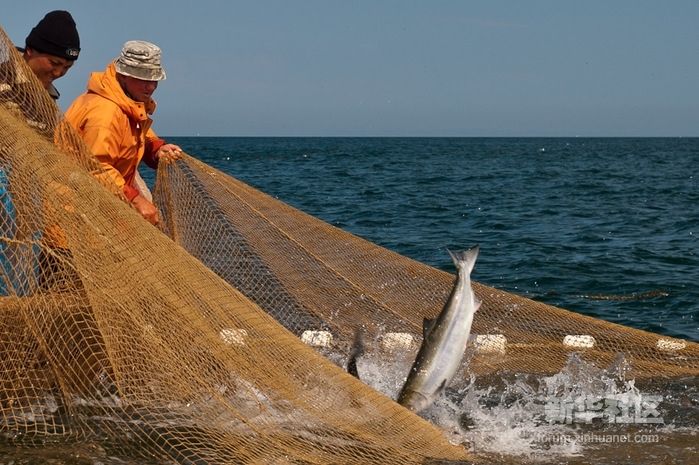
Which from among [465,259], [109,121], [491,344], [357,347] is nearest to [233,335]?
[109,121]

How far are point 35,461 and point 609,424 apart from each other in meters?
3.66

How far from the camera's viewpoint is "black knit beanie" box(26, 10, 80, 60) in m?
5.88

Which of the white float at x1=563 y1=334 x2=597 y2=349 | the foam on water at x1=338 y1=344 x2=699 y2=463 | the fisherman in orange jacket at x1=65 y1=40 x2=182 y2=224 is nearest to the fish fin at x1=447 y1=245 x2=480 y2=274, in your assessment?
the foam on water at x1=338 y1=344 x2=699 y2=463

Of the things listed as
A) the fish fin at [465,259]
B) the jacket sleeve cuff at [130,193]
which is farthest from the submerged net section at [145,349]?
the fish fin at [465,259]

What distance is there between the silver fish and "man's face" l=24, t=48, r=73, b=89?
2810 mm

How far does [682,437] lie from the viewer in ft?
20.2

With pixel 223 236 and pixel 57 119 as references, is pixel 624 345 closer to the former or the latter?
pixel 223 236

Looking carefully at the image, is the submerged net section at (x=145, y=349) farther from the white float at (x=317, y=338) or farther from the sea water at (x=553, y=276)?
the white float at (x=317, y=338)

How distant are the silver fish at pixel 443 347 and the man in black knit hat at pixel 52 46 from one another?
2793 mm

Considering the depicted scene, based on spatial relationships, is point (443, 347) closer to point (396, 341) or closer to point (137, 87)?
point (396, 341)

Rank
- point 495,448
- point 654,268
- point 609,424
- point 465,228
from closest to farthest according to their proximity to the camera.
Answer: point 495,448, point 609,424, point 654,268, point 465,228

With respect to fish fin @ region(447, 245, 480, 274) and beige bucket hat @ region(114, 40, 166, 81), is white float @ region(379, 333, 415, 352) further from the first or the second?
beige bucket hat @ region(114, 40, 166, 81)

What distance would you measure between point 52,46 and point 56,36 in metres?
0.08


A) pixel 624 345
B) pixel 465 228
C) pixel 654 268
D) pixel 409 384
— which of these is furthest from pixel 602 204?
pixel 409 384
